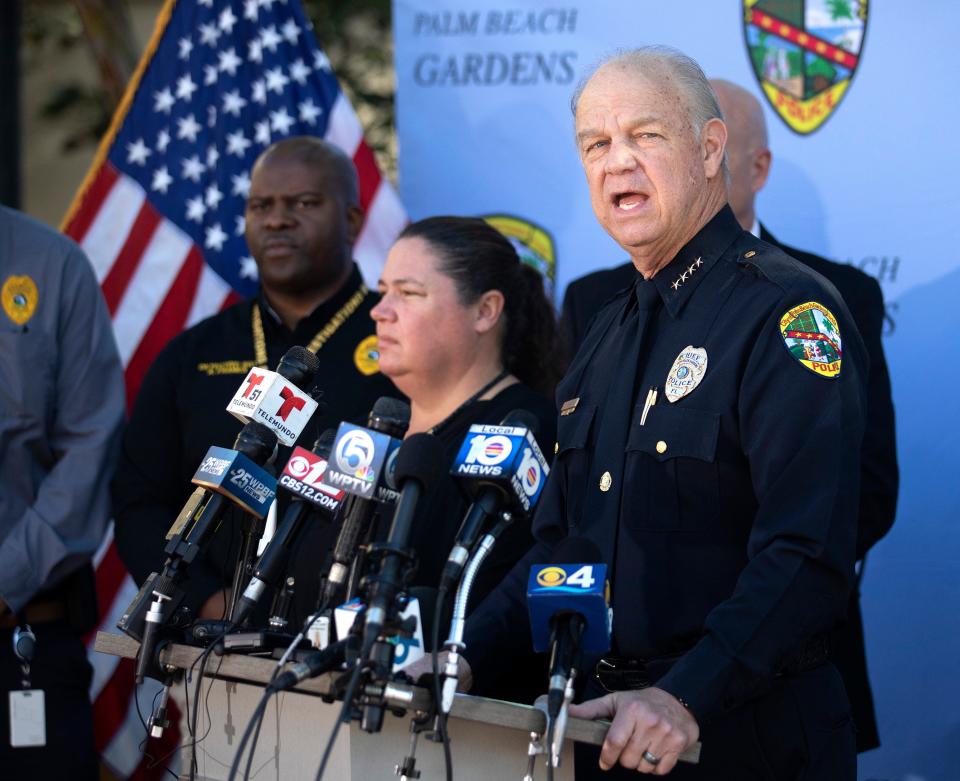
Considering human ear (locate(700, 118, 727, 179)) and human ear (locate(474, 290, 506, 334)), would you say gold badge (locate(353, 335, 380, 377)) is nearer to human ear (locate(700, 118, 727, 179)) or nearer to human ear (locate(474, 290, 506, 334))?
human ear (locate(474, 290, 506, 334))

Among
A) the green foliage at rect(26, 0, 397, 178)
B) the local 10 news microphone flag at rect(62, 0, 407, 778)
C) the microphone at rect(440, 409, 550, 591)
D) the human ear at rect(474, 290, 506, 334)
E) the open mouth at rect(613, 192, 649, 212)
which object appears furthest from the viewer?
the green foliage at rect(26, 0, 397, 178)

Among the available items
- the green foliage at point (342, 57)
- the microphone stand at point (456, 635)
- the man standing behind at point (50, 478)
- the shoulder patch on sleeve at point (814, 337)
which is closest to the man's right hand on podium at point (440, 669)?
the microphone stand at point (456, 635)

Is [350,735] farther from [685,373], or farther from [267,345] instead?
[267,345]

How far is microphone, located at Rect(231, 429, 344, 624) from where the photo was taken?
2439mm

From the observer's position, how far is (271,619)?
263 centimetres

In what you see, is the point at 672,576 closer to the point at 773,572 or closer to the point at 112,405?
the point at 773,572

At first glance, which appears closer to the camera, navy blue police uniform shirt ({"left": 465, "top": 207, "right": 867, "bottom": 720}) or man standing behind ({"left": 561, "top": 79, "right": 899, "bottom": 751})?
navy blue police uniform shirt ({"left": 465, "top": 207, "right": 867, "bottom": 720})

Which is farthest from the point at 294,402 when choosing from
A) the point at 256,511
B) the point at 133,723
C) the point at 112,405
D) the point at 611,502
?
the point at 133,723

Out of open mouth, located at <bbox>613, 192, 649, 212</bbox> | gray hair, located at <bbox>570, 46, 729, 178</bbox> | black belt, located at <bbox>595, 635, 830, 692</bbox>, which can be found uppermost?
gray hair, located at <bbox>570, 46, 729, 178</bbox>

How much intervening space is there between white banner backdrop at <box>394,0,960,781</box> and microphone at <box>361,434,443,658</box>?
2.49 meters

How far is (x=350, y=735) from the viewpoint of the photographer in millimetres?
2332

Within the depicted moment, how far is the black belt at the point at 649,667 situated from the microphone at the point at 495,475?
422 millimetres

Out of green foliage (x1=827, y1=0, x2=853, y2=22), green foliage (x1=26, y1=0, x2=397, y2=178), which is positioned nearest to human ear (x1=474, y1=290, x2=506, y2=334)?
green foliage (x1=827, y1=0, x2=853, y2=22)

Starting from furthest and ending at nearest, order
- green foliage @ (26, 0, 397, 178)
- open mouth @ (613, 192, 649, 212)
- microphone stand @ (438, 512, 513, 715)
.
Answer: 1. green foliage @ (26, 0, 397, 178)
2. open mouth @ (613, 192, 649, 212)
3. microphone stand @ (438, 512, 513, 715)
